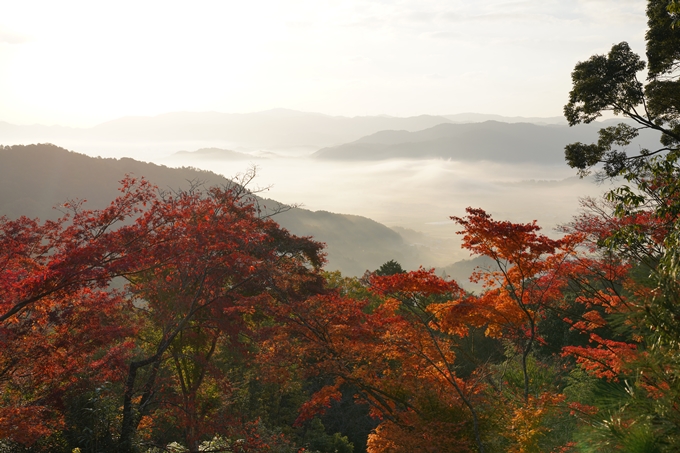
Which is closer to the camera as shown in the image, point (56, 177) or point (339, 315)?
point (339, 315)

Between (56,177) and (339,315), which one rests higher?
(56,177)

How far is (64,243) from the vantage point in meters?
9.10

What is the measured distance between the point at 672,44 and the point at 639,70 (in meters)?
1.35

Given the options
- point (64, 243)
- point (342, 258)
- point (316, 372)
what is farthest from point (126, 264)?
point (342, 258)

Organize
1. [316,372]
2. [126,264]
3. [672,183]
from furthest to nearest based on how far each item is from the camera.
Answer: [316,372], [126,264], [672,183]

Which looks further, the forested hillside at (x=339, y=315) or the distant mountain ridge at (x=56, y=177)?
the distant mountain ridge at (x=56, y=177)

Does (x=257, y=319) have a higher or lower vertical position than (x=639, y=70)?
lower

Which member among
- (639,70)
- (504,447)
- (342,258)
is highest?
(639,70)

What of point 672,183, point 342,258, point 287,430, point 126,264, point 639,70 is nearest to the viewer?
point 672,183

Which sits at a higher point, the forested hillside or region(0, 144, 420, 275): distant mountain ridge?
region(0, 144, 420, 275): distant mountain ridge

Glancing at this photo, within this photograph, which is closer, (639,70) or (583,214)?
(639,70)

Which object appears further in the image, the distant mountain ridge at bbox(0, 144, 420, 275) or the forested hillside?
the distant mountain ridge at bbox(0, 144, 420, 275)

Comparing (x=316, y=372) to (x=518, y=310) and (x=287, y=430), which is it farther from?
(x=287, y=430)

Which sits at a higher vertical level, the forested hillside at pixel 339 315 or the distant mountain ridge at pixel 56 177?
the distant mountain ridge at pixel 56 177
